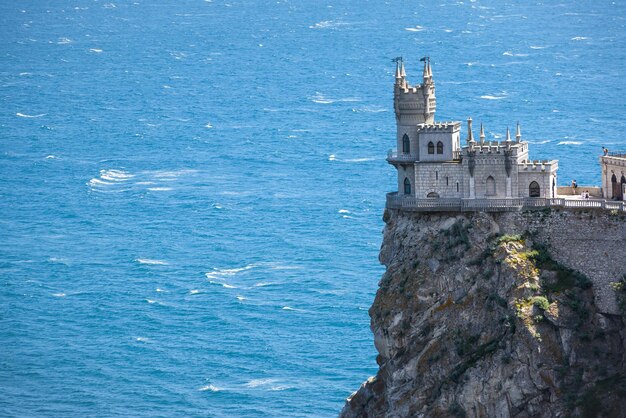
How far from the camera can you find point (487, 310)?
13638 centimetres

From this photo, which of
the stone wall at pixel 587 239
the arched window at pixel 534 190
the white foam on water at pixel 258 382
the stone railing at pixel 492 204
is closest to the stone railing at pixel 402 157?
the stone railing at pixel 492 204

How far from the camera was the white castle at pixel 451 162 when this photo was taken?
140625 millimetres

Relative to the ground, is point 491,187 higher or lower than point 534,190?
higher

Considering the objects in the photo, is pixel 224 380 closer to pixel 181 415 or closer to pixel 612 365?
pixel 181 415

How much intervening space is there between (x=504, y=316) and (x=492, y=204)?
30.7ft

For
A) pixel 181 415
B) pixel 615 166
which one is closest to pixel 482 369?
pixel 615 166

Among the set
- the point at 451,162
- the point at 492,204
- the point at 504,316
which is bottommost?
the point at 504,316

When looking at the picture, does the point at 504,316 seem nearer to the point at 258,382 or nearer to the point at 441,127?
the point at 441,127

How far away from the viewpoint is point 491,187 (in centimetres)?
14112

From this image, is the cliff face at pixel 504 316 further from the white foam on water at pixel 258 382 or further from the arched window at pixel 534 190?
the white foam on water at pixel 258 382

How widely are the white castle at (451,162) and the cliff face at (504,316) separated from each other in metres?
2.09

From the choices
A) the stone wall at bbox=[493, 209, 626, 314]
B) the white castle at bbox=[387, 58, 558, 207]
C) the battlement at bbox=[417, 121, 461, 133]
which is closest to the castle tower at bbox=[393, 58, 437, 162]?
the white castle at bbox=[387, 58, 558, 207]

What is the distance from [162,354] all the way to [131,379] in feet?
24.6

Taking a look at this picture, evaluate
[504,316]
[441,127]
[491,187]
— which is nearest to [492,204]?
[491,187]
